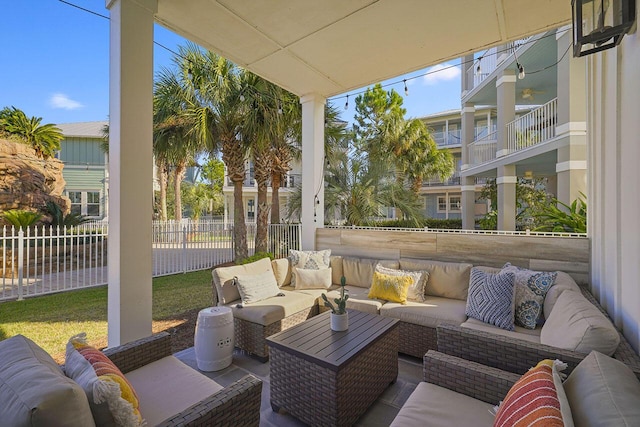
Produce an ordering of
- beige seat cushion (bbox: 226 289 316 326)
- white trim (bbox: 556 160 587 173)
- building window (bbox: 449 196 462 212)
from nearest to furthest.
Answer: beige seat cushion (bbox: 226 289 316 326)
white trim (bbox: 556 160 587 173)
building window (bbox: 449 196 462 212)

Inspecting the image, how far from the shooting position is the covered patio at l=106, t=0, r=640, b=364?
1.96 m

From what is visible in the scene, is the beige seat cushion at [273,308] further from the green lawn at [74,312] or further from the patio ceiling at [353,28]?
the patio ceiling at [353,28]

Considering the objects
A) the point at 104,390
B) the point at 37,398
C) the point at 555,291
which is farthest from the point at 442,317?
the point at 37,398

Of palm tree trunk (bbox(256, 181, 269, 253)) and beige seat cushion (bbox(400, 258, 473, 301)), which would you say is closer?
beige seat cushion (bbox(400, 258, 473, 301))

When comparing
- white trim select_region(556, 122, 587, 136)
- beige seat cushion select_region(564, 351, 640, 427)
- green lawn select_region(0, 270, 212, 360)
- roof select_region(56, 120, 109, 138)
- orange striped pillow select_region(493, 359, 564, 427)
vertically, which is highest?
roof select_region(56, 120, 109, 138)

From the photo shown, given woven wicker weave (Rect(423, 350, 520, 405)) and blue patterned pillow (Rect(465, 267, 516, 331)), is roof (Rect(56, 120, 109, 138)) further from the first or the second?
woven wicker weave (Rect(423, 350, 520, 405))

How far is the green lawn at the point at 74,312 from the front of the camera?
3.46 metres

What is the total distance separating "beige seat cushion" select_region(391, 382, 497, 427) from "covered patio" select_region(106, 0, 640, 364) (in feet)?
3.22

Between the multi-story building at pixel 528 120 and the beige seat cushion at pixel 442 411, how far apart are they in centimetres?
406

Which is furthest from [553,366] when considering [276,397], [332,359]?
[276,397]

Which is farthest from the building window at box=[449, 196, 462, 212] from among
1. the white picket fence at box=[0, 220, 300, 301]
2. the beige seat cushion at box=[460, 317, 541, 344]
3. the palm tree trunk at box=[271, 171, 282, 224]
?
the beige seat cushion at box=[460, 317, 541, 344]

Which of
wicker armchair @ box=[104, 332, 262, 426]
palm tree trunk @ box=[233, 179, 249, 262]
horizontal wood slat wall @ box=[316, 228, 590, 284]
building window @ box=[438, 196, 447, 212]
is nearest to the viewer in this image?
wicker armchair @ box=[104, 332, 262, 426]

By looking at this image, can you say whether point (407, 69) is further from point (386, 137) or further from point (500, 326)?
point (386, 137)

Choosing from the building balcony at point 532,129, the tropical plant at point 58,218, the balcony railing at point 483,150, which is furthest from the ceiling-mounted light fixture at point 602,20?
the tropical plant at point 58,218
